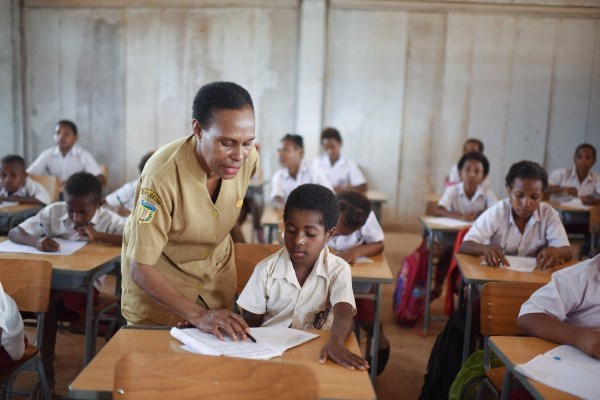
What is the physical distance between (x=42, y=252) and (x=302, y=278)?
58.8 inches

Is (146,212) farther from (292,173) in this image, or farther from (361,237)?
(292,173)

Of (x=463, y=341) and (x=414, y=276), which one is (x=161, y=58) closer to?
(x=414, y=276)

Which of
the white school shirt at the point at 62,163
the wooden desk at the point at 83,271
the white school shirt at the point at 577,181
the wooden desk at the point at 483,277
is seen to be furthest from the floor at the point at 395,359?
the white school shirt at the point at 62,163

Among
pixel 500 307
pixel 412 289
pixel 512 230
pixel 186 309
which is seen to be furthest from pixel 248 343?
pixel 412 289

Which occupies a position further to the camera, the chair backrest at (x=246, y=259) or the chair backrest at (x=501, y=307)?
the chair backrest at (x=246, y=259)

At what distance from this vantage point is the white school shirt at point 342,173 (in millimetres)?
6164

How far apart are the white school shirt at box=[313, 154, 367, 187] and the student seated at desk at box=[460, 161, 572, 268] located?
123 inches

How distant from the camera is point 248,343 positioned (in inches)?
59.8

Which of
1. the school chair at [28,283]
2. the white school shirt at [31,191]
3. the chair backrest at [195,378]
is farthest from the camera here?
the white school shirt at [31,191]

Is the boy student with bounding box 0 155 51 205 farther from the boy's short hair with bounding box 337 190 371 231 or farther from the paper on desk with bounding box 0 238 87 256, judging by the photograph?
the boy's short hair with bounding box 337 190 371 231

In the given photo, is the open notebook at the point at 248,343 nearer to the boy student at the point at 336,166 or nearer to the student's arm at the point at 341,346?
the student's arm at the point at 341,346

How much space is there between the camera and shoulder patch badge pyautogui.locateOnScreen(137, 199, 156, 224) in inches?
61.4

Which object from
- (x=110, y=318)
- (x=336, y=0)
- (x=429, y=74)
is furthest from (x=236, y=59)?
(x=110, y=318)

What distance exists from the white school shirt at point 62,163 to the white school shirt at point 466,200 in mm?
3520
